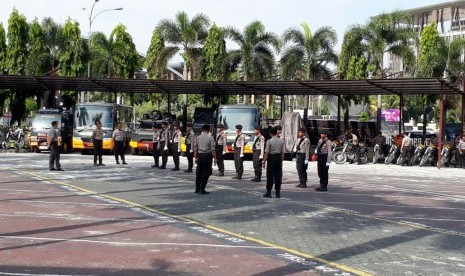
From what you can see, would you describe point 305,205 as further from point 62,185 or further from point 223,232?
point 62,185

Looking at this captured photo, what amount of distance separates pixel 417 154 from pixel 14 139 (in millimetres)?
22048

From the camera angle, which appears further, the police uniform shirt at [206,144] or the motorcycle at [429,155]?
the motorcycle at [429,155]

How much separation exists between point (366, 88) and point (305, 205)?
22822mm

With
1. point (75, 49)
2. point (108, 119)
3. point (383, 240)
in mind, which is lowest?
point (383, 240)

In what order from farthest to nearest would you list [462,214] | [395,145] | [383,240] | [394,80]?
[395,145], [394,80], [462,214], [383,240]

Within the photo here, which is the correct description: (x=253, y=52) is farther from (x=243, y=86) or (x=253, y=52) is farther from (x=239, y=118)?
(x=239, y=118)

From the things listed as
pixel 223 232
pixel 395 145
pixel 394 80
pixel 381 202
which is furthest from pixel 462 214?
pixel 395 145

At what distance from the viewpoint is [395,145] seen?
38.5 metres

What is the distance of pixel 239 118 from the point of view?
38812 millimetres

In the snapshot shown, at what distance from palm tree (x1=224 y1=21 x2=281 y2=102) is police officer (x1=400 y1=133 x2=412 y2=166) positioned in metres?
18.3

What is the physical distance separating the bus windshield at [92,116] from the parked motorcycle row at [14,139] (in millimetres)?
3496

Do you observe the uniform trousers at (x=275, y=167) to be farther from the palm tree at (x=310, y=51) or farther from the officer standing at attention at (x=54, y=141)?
the palm tree at (x=310, y=51)

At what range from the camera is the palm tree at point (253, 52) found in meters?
54.8

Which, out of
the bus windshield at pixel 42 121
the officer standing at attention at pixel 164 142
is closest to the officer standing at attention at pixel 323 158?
the officer standing at attention at pixel 164 142
